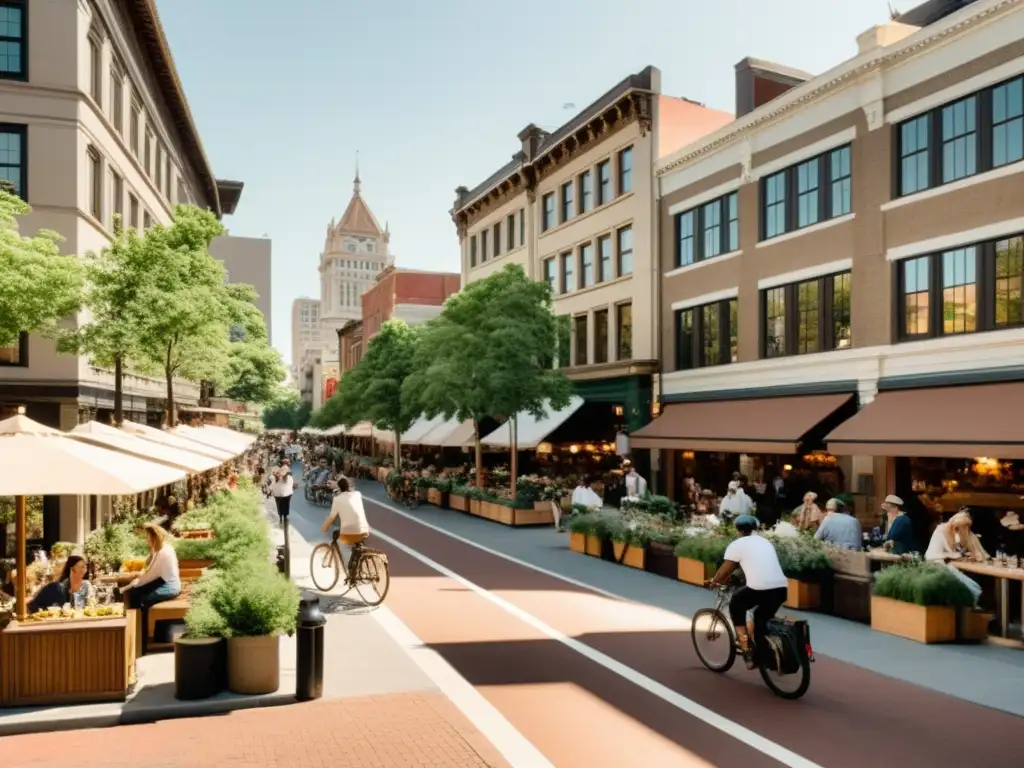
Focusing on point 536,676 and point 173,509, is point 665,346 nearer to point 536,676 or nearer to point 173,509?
point 173,509

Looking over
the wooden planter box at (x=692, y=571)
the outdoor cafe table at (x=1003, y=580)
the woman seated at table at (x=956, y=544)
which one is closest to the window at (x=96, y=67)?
the wooden planter box at (x=692, y=571)

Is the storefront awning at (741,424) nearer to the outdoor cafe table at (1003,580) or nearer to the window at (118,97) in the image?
the outdoor cafe table at (1003,580)

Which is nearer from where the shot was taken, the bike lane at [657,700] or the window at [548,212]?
the bike lane at [657,700]

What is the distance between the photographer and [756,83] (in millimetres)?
29141

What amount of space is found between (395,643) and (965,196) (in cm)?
1534

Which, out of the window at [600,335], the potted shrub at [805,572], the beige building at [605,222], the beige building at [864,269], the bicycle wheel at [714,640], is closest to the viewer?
the bicycle wheel at [714,640]

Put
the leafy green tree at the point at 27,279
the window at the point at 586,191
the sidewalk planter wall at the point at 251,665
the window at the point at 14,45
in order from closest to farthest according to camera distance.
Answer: the sidewalk planter wall at the point at 251,665
the leafy green tree at the point at 27,279
the window at the point at 14,45
the window at the point at 586,191

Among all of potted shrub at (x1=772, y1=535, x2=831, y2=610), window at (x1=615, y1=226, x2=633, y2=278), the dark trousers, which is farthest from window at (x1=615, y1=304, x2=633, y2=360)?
the dark trousers

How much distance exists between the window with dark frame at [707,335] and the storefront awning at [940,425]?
6.98m

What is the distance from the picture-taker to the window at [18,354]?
21.8m

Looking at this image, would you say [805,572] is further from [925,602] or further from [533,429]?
[533,429]

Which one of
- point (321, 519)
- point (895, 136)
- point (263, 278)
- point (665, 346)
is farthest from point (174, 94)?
point (263, 278)

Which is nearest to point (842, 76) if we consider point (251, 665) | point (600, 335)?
point (600, 335)

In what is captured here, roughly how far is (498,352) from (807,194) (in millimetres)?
10680
